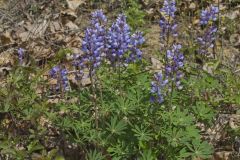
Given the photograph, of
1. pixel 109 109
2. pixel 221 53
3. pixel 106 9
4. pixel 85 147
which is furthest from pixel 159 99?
pixel 106 9

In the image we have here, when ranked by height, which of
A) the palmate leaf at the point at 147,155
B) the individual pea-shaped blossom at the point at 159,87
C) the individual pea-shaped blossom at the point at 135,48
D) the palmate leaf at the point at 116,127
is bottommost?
the palmate leaf at the point at 147,155

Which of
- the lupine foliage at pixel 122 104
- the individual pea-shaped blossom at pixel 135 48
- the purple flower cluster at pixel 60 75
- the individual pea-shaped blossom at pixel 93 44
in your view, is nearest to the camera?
the individual pea-shaped blossom at pixel 93 44

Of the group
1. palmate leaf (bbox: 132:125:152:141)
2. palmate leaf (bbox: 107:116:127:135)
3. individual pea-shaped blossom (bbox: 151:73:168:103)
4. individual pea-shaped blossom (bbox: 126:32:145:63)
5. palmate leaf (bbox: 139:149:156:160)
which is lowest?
palmate leaf (bbox: 139:149:156:160)

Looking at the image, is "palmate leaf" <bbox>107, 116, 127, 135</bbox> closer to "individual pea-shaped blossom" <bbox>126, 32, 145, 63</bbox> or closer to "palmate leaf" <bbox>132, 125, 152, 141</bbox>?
"palmate leaf" <bbox>132, 125, 152, 141</bbox>

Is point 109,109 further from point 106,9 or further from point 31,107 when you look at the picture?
point 106,9

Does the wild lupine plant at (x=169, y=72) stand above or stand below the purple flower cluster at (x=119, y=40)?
below

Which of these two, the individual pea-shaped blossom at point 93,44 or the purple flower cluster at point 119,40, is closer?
the individual pea-shaped blossom at point 93,44

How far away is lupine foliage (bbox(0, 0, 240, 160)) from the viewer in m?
3.10

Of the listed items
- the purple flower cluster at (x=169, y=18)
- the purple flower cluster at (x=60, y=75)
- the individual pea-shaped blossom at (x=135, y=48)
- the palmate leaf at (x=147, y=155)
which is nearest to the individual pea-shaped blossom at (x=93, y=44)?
the purple flower cluster at (x=60, y=75)

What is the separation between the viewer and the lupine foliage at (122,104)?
3.10m

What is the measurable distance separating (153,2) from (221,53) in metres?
1.36

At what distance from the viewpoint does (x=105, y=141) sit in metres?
3.18

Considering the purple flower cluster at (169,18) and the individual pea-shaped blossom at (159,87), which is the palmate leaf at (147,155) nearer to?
the individual pea-shaped blossom at (159,87)

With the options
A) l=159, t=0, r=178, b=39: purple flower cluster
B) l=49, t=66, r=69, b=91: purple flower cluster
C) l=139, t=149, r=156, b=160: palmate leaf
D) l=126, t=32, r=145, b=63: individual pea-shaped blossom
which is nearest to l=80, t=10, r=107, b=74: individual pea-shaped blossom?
l=49, t=66, r=69, b=91: purple flower cluster
